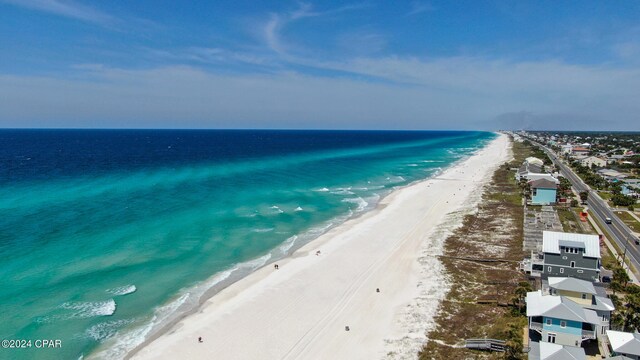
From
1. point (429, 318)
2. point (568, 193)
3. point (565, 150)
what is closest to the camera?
point (429, 318)

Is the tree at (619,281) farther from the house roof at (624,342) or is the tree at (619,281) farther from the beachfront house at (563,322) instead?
the house roof at (624,342)

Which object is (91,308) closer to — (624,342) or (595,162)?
(624,342)

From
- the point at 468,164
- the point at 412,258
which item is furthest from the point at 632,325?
the point at 468,164

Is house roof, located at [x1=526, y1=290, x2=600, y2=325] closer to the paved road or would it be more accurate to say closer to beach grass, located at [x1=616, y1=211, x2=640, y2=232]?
the paved road

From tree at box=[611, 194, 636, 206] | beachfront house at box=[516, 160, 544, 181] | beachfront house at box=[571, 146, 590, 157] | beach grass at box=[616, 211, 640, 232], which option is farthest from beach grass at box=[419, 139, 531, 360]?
beachfront house at box=[571, 146, 590, 157]

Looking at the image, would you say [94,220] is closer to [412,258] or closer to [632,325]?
[412,258]

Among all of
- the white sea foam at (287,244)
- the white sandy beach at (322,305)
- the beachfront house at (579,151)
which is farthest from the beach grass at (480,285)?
the beachfront house at (579,151)

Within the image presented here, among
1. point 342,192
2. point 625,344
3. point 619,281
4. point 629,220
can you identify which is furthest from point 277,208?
point 629,220
